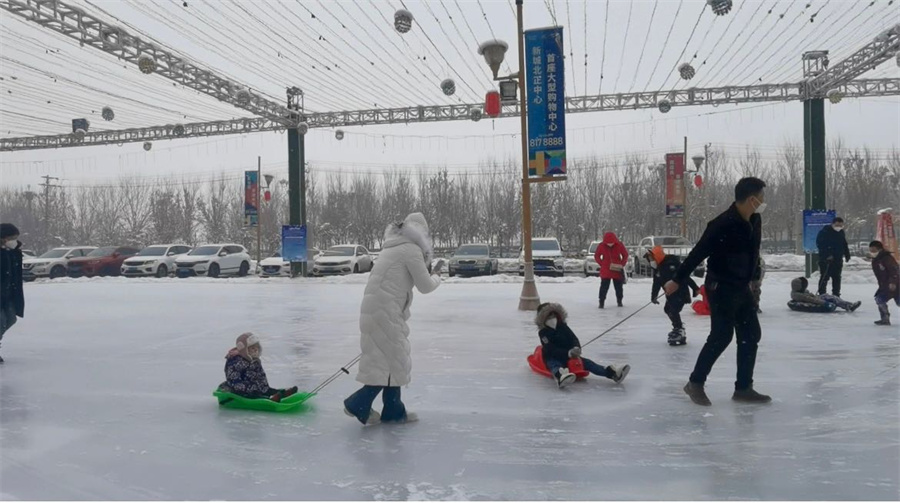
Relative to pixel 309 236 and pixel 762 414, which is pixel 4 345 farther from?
pixel 309 236

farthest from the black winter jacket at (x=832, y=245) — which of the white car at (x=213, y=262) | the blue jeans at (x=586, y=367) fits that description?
the white car at (x=213, y=262)

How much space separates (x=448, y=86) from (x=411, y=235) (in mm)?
13457

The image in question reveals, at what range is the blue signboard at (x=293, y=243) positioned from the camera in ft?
68.1

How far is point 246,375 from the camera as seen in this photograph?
4570 mm

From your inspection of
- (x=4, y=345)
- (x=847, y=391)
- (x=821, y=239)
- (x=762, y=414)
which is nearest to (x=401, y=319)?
(x=762, y=414)

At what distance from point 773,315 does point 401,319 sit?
25.4 ft

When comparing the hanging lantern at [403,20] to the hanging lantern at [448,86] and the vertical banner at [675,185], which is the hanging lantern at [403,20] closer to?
the hanging lantern at [448,86]

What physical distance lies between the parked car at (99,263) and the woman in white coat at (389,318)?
86.8 feet

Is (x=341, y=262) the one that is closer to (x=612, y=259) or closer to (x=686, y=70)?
(x=686, y=70)

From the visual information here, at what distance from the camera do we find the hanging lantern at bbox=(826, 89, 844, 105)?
665 inches

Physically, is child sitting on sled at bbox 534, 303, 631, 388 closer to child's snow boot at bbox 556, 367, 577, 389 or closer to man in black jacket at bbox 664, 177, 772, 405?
child's snow boot at bbox 556, 367, 577, 389

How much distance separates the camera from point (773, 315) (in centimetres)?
959

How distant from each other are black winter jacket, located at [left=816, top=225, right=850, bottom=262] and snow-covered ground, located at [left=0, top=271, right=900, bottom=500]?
98.4 inches

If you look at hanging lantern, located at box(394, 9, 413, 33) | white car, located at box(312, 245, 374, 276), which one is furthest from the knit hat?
white car, located at box(312, 245, 374, 276)
